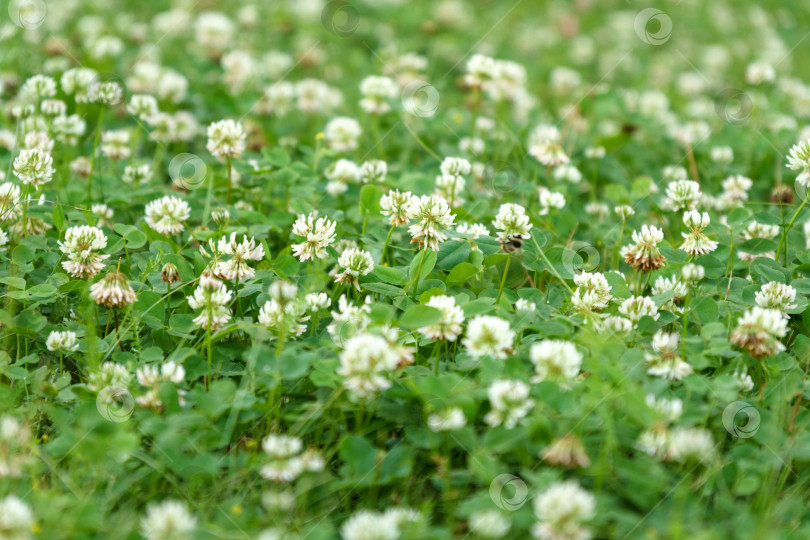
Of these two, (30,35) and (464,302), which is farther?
(30,35)

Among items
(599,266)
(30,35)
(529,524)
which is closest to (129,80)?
(30,35)

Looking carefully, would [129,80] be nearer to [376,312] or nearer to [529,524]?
[376,312]

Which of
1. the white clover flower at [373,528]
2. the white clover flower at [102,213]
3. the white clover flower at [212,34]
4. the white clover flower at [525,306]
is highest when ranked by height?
the white clover flower at [373,528]

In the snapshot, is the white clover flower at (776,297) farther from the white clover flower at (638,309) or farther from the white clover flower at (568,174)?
the white clover flower at (568,174)

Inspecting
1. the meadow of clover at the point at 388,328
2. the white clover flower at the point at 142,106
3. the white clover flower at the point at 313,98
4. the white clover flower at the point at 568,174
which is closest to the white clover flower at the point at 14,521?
the meadow of clover at the point at 388,328

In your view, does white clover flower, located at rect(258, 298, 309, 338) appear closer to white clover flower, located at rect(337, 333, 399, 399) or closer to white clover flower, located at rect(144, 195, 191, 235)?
white clover flower, located at rect(337, 333, 399, 399)

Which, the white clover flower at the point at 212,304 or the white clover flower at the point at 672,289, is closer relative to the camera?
the white clover flower at the point at 212,304

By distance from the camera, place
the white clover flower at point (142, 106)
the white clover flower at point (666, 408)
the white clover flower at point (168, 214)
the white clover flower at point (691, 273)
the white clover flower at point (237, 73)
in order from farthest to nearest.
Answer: the white clover flower at point (237, 73) < the white clover flower at point (142, 106) < the white clover flower at point (168, 214) < the white clover flower at point (691, 273) < the white clover flower at point (666, 408)

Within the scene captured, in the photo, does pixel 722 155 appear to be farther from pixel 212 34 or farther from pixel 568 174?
pixel 212 34
